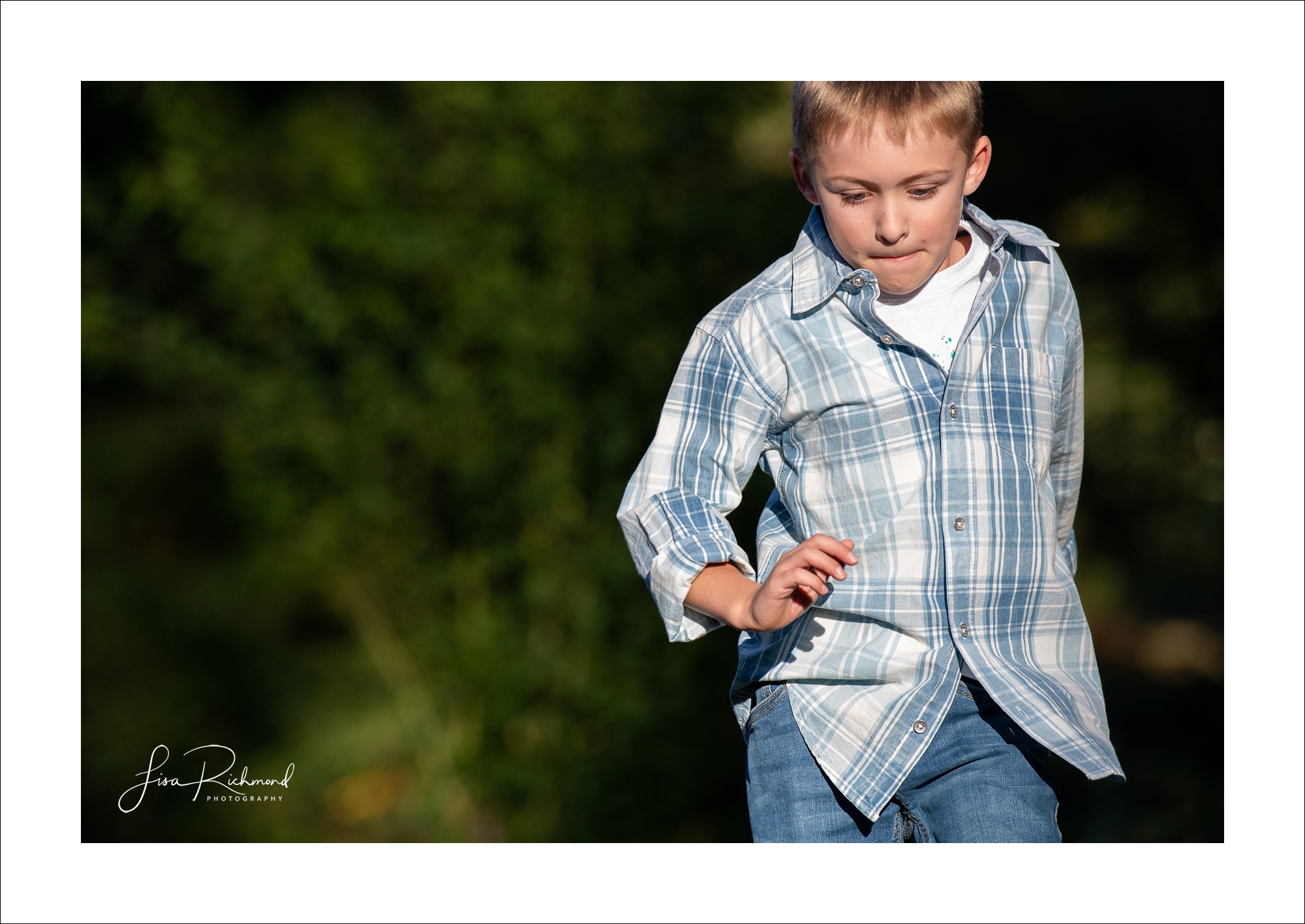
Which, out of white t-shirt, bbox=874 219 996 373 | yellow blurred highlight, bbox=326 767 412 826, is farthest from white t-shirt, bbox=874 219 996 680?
yellow blurred highlight, bbox=326 767 412 826

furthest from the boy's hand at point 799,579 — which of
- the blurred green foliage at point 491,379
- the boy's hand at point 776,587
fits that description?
the blurred green foliage at point 491,379

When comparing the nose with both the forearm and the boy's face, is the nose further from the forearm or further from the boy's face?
the forearm

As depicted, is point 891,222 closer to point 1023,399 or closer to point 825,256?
point 825,256

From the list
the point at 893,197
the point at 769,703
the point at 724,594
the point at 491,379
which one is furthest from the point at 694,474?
the point at 491,379

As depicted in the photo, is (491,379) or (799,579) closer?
(799,579)

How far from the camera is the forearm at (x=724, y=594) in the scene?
1.46 meters

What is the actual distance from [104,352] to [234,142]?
0.78 m

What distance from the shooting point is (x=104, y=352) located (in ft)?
12.1

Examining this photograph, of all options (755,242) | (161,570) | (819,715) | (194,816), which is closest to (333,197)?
(755,242)

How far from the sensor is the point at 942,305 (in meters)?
1.65

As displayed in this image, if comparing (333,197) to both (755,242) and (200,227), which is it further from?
(755,242)

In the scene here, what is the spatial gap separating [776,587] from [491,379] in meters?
2.09

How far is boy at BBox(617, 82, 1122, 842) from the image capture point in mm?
1528

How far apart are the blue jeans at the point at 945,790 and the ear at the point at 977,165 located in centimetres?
68
